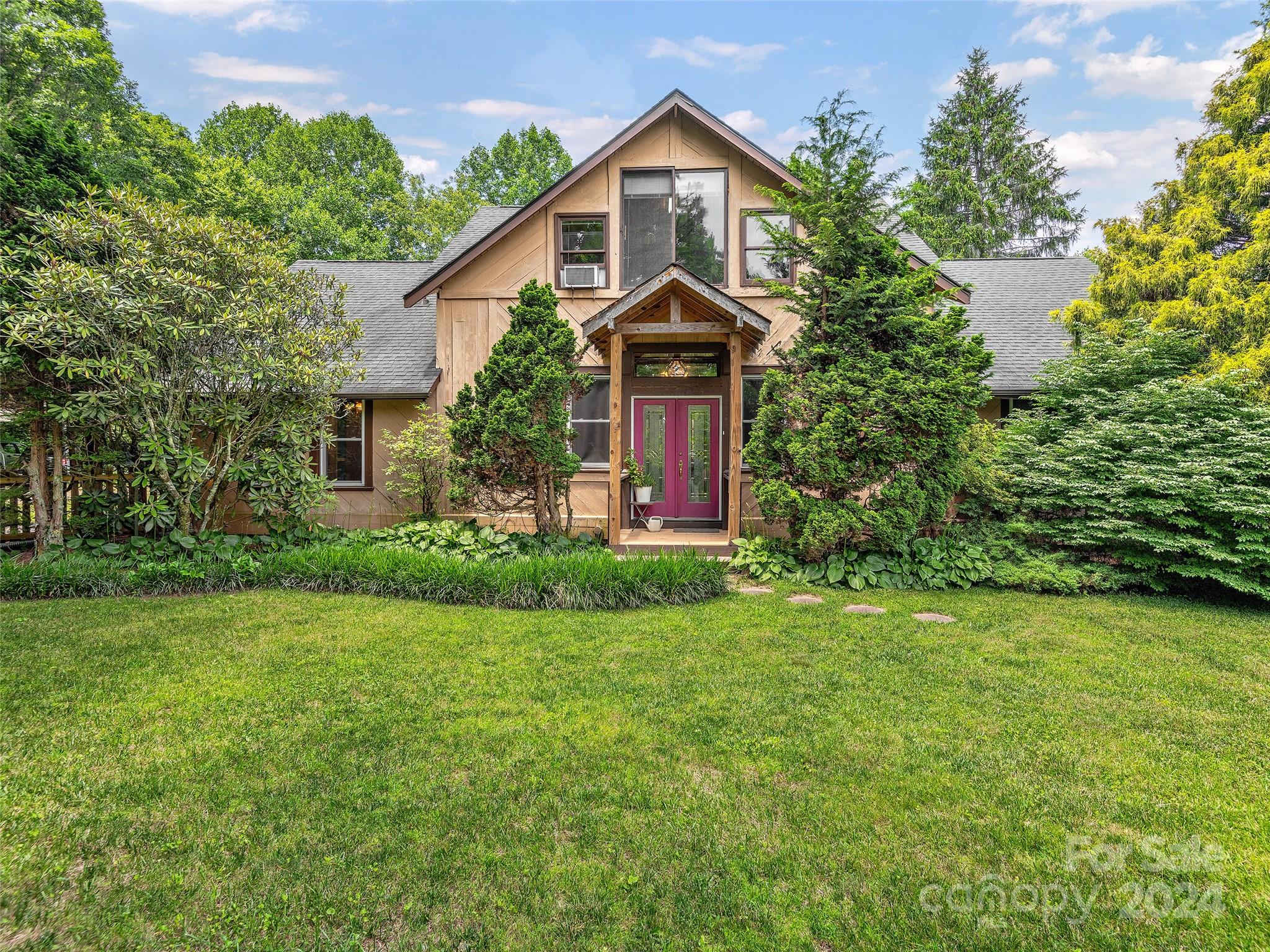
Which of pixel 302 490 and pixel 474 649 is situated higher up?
pixel 302 490

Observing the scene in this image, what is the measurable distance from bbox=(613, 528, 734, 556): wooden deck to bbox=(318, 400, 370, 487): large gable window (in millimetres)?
4979

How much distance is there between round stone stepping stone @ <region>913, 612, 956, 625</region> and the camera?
19.0 ft

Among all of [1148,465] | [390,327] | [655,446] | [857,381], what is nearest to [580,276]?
[655,446]

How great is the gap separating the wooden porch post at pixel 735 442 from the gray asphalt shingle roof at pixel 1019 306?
339 centimetres

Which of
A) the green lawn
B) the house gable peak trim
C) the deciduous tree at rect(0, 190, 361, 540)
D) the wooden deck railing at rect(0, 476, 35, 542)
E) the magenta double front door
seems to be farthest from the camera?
the magenta double front door

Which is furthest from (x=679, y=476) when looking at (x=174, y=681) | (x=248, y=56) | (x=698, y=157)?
(x=248, y=56)

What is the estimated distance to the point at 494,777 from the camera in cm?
301

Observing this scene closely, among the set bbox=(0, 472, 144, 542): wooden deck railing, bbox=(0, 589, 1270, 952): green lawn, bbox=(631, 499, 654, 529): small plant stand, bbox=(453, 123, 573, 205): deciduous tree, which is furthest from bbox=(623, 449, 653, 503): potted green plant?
bbox=(453, 123, 573, 205): deciduous tree

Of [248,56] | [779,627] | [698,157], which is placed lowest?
[779,627]

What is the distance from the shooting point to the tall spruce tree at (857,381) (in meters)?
7.12

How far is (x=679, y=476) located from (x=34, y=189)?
9.21 metres

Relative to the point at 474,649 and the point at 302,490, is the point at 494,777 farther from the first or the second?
the point at 302,490

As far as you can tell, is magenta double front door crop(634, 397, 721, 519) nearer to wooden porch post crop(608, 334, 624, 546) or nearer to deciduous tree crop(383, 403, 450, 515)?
wooden porch post crop(608, 334, 624, 546)

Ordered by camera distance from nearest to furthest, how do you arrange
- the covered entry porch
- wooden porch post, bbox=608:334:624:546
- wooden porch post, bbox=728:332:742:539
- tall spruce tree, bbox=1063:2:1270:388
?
1. tall spruce tree, bbox=1063:2:1270:388
2. wooden porch post, bbox=728:332:742:539
3. wooden porch post, bbox=608:334:624:546
4. the covered entry porch
